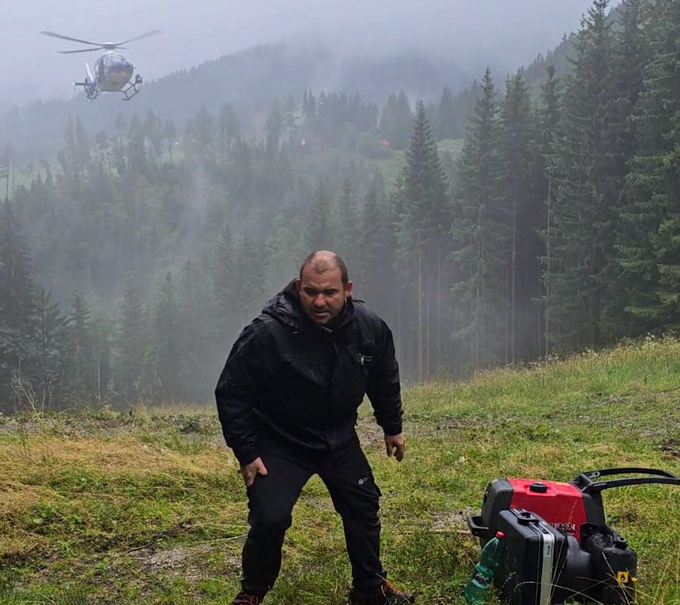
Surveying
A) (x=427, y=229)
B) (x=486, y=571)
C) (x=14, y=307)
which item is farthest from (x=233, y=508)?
(x=14, y=307)

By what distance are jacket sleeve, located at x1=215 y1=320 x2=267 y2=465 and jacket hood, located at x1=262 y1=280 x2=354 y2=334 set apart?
5.1 inches

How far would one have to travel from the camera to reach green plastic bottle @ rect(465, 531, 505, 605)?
328cm

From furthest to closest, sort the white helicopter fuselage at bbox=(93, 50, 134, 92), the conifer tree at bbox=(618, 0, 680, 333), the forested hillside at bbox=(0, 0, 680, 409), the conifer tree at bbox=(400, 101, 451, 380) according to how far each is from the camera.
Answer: the conifer tree at bbox=(400, 101, 451, 380), the white helicopter fuselage at bbox=(93, 50, 134, 92), the forested hillside at bbox=(0, 0, 680, 409), the conifer tree at bbox=(618, 0, 680, 333)

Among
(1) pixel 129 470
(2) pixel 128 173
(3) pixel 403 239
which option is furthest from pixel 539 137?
(2) pixel 128 173

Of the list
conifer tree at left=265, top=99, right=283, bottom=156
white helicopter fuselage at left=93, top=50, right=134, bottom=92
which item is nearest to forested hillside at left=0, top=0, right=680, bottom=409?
white helicopter fuselage at left=93, top=50, right=134, bottom=92

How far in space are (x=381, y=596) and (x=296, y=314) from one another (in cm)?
148

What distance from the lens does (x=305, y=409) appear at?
3215 millimetres

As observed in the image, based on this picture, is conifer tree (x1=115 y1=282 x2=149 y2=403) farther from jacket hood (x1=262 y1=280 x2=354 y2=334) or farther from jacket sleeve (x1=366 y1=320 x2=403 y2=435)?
jacket hood (x1=262 y1=280 x2=354 y2=334)

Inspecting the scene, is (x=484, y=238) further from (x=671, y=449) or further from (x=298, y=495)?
(x=298, y=495)

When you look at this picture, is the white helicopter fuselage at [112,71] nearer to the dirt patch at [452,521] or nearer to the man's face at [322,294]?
the dirt patch at [452,521]

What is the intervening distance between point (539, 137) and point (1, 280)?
3496 centimetres

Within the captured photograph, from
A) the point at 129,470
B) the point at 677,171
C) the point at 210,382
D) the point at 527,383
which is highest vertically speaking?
the point at 677,171

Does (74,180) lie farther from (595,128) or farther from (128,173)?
(595,128)

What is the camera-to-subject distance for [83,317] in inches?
2242
